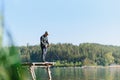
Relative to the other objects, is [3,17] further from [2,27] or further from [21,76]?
[21,76]

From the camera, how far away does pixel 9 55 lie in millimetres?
1565

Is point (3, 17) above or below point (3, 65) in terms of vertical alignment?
above

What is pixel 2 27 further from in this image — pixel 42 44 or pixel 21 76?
pixel 42 44

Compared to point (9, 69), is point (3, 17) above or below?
above

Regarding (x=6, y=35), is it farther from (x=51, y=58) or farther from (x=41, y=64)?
(x=51, y=58)

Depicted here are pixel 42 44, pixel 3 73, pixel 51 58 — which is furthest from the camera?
pixel 51 58

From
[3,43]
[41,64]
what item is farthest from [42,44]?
[3,43]

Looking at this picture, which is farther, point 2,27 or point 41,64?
point 41,64

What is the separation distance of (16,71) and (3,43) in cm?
11

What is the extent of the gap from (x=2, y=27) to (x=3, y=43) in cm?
6

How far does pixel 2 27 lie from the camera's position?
157 cm

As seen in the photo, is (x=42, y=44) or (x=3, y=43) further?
(x=42, y=44)

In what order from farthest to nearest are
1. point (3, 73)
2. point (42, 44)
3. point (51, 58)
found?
point (51, 58), point (42, 44), point (3, 73)

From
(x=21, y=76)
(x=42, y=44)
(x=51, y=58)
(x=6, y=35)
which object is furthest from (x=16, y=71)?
(x=51, y=58)
